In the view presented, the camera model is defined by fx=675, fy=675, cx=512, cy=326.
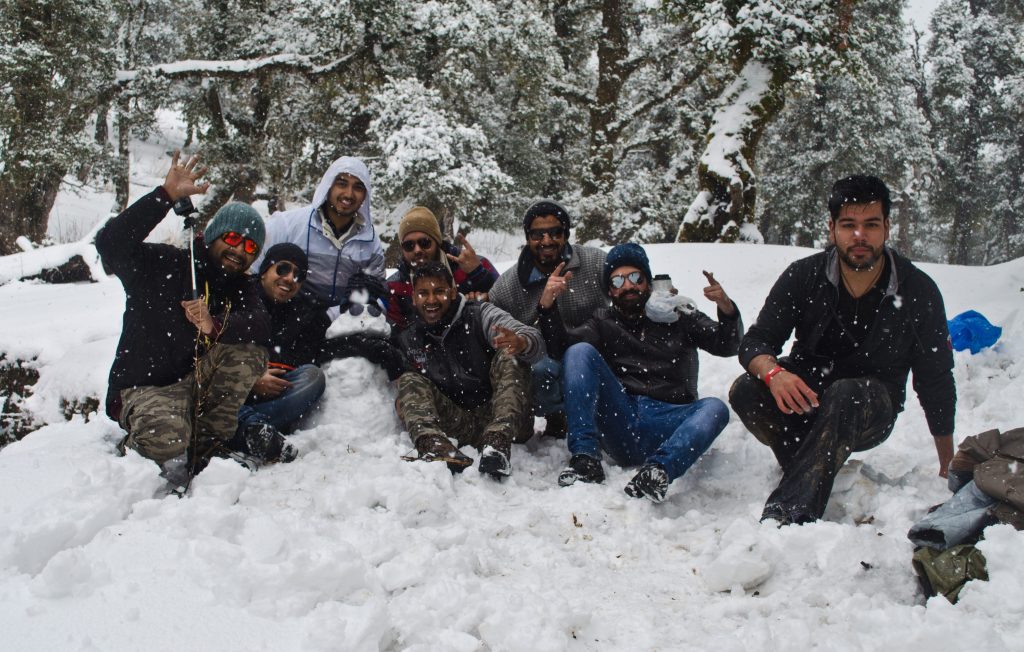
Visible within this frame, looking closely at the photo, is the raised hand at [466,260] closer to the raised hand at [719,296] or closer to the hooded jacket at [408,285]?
the hooded jacket at [408,285]

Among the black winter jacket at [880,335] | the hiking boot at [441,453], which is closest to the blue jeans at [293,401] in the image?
the hiking boot at [441,453]

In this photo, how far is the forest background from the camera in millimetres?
9945

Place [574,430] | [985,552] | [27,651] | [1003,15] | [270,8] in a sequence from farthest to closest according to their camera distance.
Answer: [1003,15] < [270,8] < [574,430] < [985,552] < [27,651]

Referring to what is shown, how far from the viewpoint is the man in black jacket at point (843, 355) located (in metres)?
2.97

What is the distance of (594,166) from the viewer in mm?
14594

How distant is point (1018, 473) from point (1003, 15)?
25.7 meters

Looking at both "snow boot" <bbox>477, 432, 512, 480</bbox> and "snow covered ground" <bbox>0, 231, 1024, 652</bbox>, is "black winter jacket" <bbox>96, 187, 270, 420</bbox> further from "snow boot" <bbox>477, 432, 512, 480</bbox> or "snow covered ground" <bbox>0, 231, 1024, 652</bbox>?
"snow boot" <bbox>477, 432, 512, 480</bbox>

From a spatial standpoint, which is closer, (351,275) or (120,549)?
(120,549)


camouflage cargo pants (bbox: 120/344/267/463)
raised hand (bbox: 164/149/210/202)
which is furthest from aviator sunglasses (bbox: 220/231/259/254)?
camouflage cargo pants (bbox: 120/344/267/463)

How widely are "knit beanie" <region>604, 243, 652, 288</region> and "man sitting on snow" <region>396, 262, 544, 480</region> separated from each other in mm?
583

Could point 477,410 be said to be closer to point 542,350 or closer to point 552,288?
point 542,350

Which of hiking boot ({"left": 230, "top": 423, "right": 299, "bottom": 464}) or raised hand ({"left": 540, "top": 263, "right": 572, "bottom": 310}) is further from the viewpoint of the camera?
raised hand ({"left": 540, "top": 263, "right": 572, "bottom": 310})

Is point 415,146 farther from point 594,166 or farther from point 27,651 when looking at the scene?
point 27,651

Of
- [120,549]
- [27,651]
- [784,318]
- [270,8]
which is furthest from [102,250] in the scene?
[270,8]
